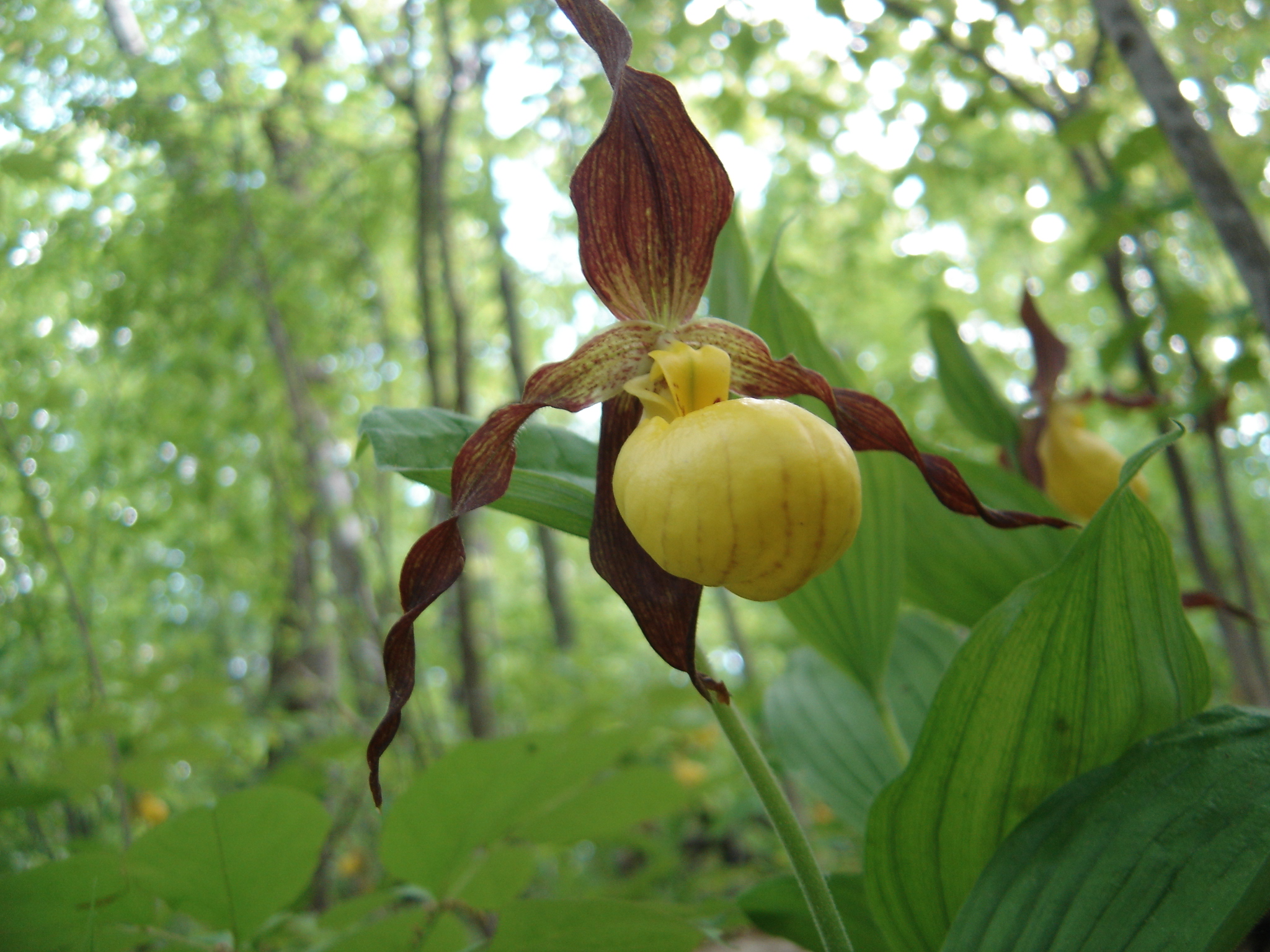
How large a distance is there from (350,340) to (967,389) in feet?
6.48

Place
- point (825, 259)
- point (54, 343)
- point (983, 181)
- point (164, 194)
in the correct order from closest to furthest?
point (54, 343) → point (164, 194) → point (983, 181) → point (825, 259)

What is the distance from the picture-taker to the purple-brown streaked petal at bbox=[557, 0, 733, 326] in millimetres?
630

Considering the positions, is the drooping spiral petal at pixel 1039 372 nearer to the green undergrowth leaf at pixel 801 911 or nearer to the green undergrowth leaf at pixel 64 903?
the green undergrowth leaf at pixel 801 911

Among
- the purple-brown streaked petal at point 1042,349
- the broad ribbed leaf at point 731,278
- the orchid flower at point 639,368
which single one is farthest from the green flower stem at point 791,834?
the purple-brown streaked petal at point 1042,349

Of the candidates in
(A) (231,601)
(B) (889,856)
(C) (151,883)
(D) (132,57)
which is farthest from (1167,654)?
(A) (231,601)

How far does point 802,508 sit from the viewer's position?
0.56 m

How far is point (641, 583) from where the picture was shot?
0.72m

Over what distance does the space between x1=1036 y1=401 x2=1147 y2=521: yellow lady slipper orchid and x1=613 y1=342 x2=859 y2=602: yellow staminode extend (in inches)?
32.1

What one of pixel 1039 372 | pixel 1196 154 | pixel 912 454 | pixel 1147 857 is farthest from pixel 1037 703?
pixel 1196 154

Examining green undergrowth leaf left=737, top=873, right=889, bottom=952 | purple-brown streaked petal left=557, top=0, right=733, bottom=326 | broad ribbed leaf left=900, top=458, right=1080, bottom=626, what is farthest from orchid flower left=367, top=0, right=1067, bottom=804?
green undergrowth leaf left=737, top=873, right=889, bottom=952

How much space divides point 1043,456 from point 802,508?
2.97 feet

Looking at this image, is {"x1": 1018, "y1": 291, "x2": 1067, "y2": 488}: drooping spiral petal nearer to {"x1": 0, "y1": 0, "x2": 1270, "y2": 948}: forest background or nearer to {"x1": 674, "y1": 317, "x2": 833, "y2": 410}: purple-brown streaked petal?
{"x1": 0, "y1": 0, "x2": 1270, "y2": 948}: forest background

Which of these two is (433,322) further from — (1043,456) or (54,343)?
(1043,456)

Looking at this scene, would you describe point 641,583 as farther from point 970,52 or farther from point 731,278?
point 970,52
